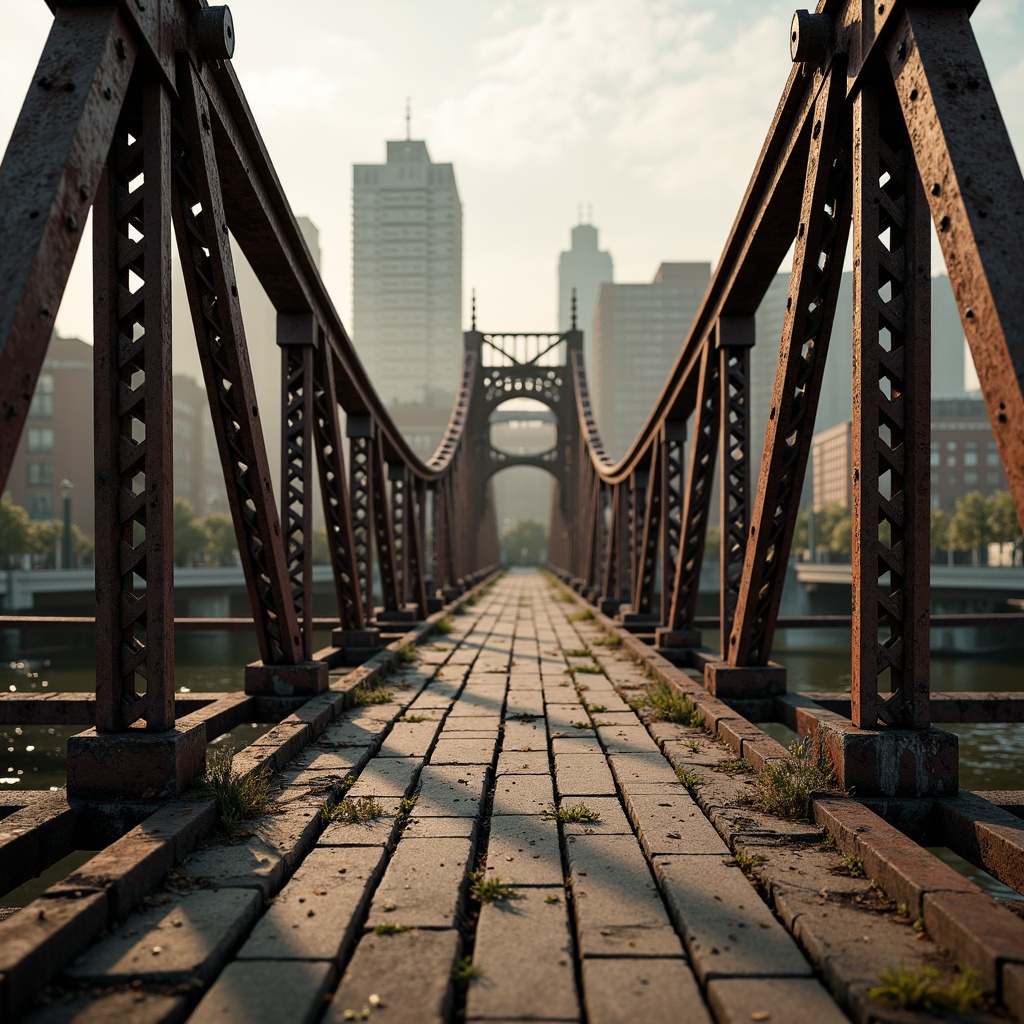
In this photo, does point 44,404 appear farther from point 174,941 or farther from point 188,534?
point 174,941

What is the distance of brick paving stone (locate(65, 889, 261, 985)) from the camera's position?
8.20 ft

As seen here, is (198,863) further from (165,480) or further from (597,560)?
(597,560)

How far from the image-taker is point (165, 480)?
4.07 m

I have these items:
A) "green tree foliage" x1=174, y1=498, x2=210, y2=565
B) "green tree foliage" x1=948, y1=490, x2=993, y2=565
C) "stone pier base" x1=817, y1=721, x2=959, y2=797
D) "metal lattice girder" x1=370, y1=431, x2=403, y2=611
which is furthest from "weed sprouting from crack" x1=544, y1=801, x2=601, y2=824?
"green tree foliage" x1=948, y1=490, x2=993, y2=565

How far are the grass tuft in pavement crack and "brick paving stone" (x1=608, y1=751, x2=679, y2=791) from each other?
5.62 ft

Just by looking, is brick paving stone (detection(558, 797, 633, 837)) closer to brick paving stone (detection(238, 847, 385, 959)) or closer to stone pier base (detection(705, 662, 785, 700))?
brick paving stone (detection(238, 847, 385, 959))

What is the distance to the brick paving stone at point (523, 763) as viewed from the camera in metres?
4.87

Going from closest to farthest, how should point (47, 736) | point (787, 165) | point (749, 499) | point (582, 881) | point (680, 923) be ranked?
point (680, 923) < point (582, 881) < point (787, 165) < point (749, 499) < point (47, 736)

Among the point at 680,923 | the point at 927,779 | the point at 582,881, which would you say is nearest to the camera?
the point at 680,923

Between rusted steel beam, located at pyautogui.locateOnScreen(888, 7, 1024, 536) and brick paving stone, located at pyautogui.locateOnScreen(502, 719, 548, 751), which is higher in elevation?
rusted steel beam, located at pyautogui.locateOnScreen(888, 7, 1024, 536)

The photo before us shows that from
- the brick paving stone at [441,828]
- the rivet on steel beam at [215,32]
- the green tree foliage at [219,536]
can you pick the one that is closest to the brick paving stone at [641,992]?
the brick paving stone at [441,828]

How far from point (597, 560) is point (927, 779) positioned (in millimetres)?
15202

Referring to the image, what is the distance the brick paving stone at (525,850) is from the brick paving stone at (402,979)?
58cm

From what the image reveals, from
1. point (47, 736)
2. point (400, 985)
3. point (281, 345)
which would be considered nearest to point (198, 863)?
point (400, 985)
